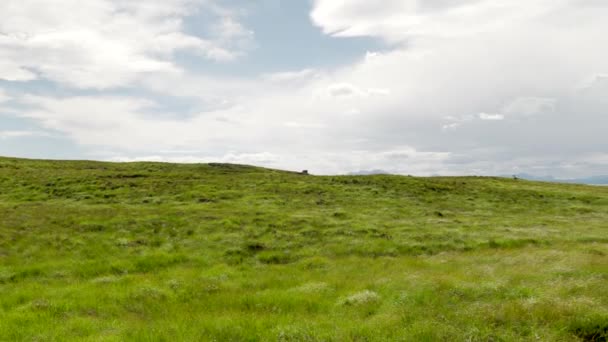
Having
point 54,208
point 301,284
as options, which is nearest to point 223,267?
point 301,284

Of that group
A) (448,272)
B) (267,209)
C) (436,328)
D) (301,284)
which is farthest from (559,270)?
(267,209)

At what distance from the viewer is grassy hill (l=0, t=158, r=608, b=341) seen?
11.7 m

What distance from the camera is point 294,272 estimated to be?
2039cm

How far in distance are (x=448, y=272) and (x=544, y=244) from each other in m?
13.3

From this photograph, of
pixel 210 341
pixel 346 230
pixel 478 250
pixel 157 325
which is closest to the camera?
pixel 210 341

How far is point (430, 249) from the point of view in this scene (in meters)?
26.7

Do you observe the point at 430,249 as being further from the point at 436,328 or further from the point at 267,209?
the point at 267,209

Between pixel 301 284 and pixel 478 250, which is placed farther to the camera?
pixel 478 250

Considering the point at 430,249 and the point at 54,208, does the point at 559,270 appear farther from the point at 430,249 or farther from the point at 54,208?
the point at 54,208

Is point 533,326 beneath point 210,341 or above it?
above

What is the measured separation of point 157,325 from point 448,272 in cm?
1352

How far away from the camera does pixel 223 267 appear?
70.3ft

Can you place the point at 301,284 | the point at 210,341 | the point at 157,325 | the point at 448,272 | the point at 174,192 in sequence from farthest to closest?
the point at 174,192, the point at 448,272, the point at 301,284, the point at 157,325, the point at 210,341

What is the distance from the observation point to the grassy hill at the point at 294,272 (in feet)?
38.3
